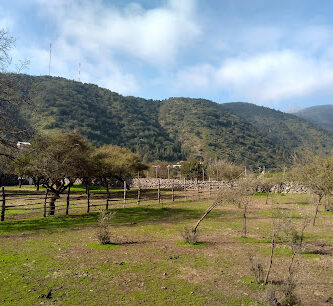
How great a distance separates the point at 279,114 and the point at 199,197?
614ft

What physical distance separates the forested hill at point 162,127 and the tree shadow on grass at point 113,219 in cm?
6249

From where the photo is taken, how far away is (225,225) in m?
15.0

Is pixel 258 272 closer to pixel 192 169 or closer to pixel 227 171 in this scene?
pixel 227 171

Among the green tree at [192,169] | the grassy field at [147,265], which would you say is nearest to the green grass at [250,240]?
the grassy field at [147,265]

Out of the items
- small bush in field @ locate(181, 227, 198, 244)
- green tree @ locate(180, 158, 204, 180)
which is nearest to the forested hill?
green tree @ locate(180, 158, 204, 180)

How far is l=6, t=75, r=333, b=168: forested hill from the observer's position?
92.1 meters

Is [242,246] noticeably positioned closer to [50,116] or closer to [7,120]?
[7,120]

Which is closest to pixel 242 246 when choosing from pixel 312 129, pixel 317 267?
pixel 317 267

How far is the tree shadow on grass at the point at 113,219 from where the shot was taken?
1373 cm

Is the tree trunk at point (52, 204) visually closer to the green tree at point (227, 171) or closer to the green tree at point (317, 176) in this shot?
the green tree at point (317, 176)

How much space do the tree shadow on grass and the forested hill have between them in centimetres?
6249

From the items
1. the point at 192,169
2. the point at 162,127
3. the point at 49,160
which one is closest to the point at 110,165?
the point at 49,160

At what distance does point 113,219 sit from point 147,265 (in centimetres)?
839

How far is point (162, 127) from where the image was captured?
12500 cm
